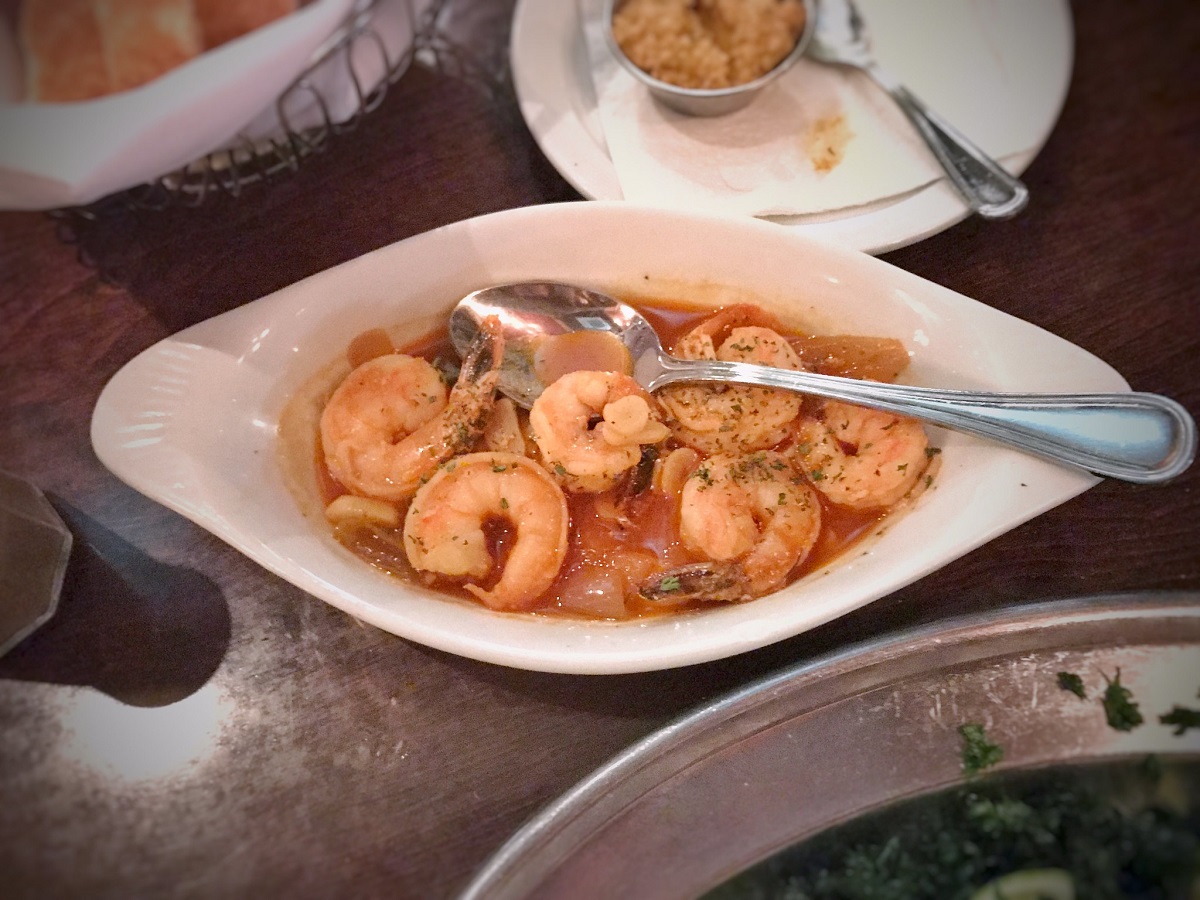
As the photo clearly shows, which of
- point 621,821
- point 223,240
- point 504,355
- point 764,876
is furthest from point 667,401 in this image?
point 223,240

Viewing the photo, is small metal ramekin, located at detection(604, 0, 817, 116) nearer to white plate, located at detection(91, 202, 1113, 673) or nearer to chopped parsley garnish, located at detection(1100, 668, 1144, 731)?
white plate, located at detection(91, 202, 1113, 673)

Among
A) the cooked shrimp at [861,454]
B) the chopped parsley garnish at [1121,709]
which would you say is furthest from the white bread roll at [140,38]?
the chopped parsley garnish at [1121,709]

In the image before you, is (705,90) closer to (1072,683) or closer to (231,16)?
(231,16)

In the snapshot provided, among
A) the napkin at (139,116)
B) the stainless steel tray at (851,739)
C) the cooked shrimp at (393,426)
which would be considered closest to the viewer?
Result: the napkin at (139,116)

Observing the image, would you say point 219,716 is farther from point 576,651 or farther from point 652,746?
point 652,746

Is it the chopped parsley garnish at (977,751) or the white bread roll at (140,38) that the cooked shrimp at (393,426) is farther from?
the chopped parsley garnish at (977,751)

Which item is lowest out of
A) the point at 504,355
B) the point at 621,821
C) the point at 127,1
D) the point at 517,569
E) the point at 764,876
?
the point at 764,876
